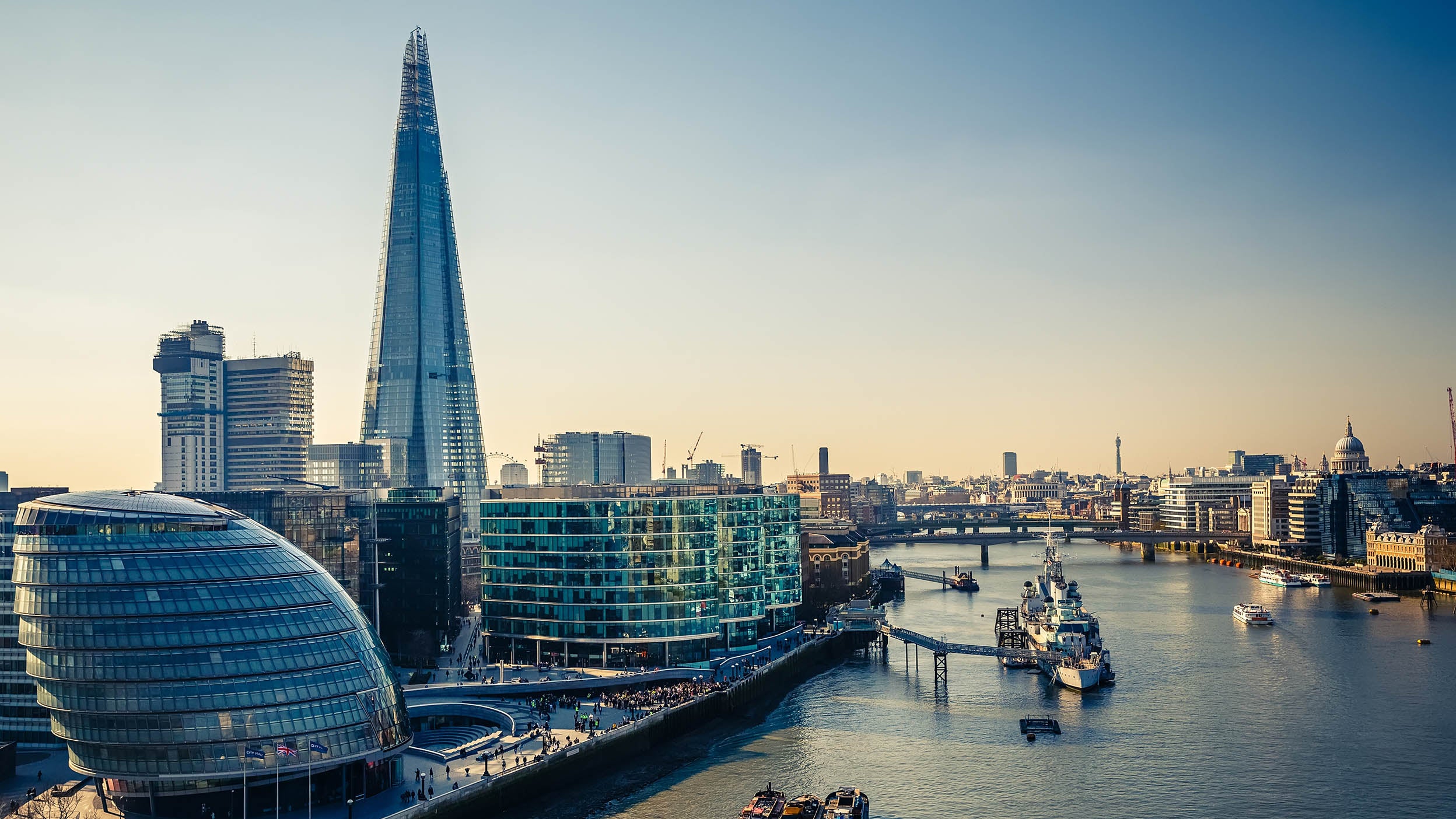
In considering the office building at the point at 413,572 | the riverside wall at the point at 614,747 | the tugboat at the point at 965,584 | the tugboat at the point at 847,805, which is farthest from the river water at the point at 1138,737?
the tugboat at the point at 965,584

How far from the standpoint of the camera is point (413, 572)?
10700 cm

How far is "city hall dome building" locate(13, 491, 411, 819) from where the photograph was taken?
57781 mm

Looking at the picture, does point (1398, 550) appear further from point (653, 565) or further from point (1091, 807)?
point (1091, 807)

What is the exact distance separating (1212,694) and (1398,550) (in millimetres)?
102311

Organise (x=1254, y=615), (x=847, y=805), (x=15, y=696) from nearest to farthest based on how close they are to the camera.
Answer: (x=847, y=805), (x=15, y=696), (x=1254, y=615)

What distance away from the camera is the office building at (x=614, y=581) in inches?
3846

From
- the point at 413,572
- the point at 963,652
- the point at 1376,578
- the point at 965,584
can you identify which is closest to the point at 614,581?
the point at 413,572

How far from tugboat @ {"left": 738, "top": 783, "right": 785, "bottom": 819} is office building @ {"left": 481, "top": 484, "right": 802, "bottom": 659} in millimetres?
34566

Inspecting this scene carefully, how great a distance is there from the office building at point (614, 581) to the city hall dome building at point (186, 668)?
3538cm

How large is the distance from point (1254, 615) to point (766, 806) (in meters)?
82.1

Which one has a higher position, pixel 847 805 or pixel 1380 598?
pixel 1380 598

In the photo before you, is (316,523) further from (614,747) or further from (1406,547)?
(1406,547)

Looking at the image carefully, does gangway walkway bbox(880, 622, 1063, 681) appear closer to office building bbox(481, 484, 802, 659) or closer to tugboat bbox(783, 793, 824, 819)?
office building bbox(481, 484, 802, 659)

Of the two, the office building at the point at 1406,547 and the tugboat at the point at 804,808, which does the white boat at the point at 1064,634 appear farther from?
the office building at the point at 1406,547
